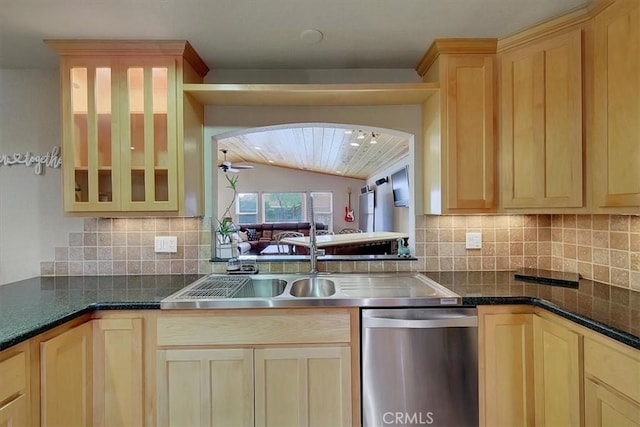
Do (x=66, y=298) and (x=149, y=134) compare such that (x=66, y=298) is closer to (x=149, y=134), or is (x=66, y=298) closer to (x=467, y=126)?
(x=149, y=134)

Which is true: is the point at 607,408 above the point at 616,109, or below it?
below

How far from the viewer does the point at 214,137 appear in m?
2.27

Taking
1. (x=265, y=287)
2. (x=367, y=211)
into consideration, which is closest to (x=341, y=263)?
(x=265, y=287)

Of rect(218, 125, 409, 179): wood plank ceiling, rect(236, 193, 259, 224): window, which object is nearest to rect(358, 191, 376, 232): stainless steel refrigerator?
rect(218, 125, 409, 179): wood plank ceiling

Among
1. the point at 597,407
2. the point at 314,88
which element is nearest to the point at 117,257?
the point at 314,88

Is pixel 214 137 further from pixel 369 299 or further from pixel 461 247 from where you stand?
pixel 461 247

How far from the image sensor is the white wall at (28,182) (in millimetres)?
2146

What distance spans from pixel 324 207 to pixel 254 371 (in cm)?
948

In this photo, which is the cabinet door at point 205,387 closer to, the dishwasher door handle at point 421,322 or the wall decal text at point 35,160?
the dishwasher door handle at point 421,322

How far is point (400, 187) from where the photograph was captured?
6.11 m

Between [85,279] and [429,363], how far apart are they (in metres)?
2.04

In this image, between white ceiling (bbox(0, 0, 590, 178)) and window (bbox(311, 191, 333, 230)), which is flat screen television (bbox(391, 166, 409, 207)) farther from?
window (bbox(311, 191, 333, 230))

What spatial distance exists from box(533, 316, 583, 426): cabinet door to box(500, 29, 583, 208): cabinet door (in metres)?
0.64

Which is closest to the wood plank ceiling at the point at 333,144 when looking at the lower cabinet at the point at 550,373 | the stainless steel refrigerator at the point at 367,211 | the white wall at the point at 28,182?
the stainless steel refrigerator at the point at 367,211
